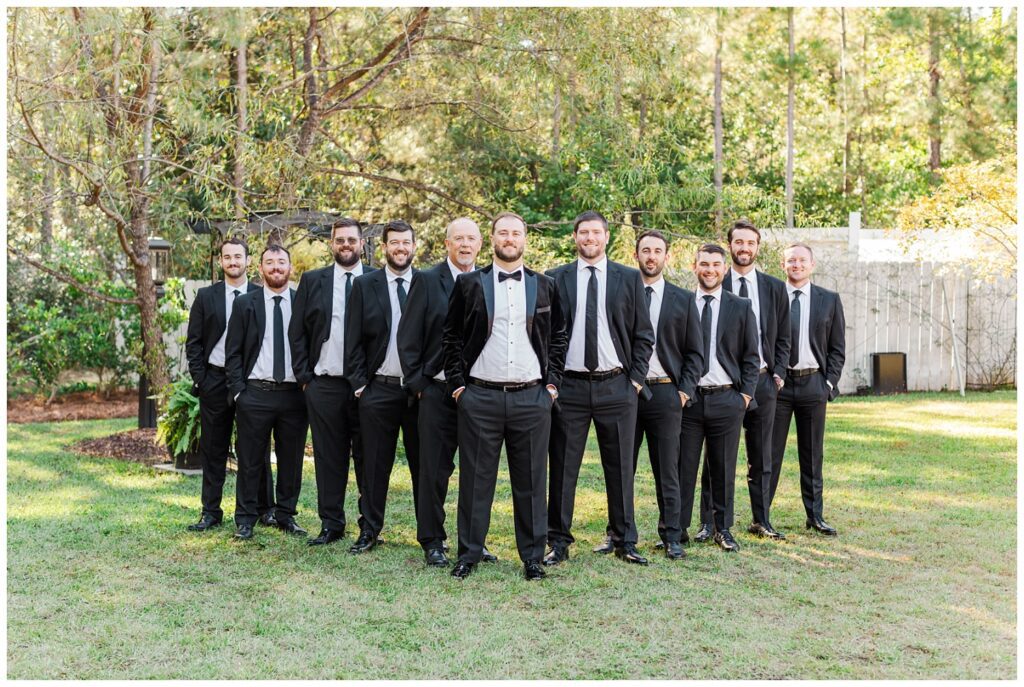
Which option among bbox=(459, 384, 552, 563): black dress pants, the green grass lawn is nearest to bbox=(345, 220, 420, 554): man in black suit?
the green grass lawn

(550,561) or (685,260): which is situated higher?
(685,260)

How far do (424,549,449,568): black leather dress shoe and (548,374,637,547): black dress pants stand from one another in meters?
0.67

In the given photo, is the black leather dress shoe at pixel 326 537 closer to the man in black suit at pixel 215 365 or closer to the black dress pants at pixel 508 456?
the man in black suit at pixel 215 365

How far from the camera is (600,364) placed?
693 cm

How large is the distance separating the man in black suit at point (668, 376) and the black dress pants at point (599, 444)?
0.19 m

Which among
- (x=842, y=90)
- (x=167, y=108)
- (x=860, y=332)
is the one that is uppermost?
(x=842, y=90)

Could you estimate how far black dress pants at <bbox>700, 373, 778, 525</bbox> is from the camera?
7.75 m

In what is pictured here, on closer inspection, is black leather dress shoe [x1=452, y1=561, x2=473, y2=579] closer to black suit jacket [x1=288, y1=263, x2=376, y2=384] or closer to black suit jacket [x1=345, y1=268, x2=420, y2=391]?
black suit jacket [x1=345, y1=268, x2=420, y2=391]

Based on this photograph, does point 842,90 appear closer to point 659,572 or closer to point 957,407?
point 957,407

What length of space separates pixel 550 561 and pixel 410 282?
6.30ft

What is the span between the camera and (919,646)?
17.6 ft

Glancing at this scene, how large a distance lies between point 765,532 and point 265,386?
3.50 m

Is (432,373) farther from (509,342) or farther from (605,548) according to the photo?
(605,548)

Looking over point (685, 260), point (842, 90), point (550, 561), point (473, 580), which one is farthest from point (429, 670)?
point (842, 90)
